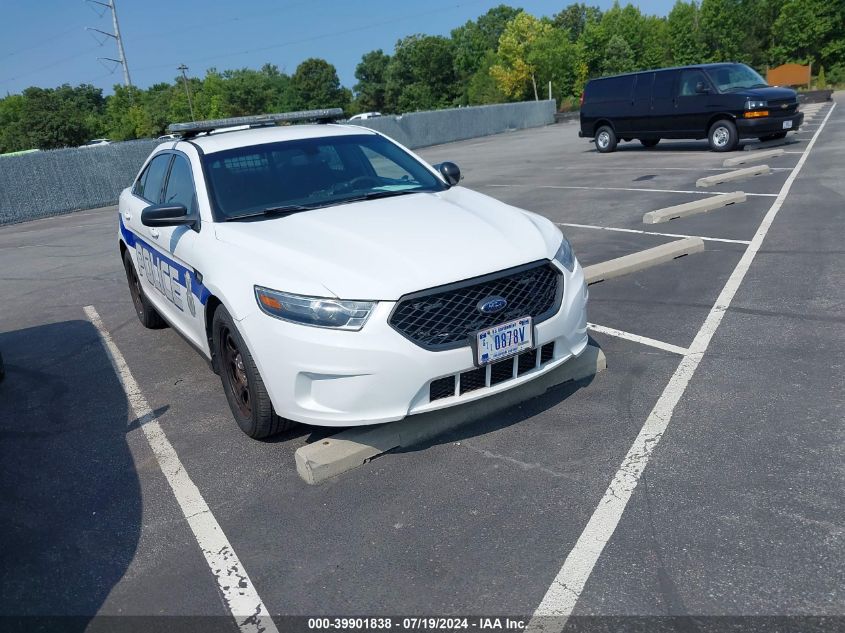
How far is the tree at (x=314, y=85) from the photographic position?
380 feet

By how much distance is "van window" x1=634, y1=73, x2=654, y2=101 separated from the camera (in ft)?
59.8

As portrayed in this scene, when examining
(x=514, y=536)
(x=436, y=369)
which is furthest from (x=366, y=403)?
(x=514, y=536)

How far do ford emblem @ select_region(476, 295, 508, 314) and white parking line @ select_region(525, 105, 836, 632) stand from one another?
1.00 metres

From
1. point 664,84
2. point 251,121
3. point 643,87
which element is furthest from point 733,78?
point 251,121

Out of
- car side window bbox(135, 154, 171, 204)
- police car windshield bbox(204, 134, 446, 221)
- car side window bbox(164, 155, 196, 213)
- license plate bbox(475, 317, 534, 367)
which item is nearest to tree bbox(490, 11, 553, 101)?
car side window bbox(135, 154, 171, 204)

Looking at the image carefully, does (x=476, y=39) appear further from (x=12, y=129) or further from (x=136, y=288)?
(x=136, y=288)

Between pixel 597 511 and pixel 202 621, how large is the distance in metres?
1.73

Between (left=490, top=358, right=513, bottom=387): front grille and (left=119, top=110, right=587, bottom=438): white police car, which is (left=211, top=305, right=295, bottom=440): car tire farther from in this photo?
(left=490, top=358, right=513, bottom=387): front grille

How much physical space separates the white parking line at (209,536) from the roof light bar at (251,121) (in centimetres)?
206

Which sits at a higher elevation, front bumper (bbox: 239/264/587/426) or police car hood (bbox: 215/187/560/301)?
police car hood (bbox: 215/187/560/301)

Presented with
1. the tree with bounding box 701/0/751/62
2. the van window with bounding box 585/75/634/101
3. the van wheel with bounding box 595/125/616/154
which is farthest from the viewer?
the tree with bounding box 701/0/751/62

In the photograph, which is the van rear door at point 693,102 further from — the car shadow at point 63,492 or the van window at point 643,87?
the car shadow at point 63,492

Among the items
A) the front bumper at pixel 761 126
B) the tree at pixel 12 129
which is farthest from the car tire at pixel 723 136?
the tree at pixel 12 129

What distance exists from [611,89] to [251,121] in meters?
15.8
